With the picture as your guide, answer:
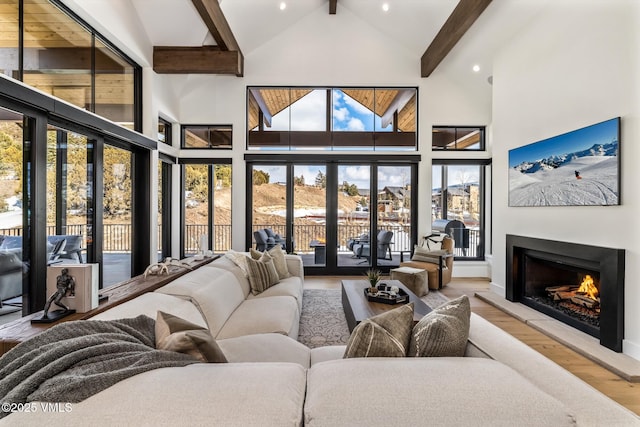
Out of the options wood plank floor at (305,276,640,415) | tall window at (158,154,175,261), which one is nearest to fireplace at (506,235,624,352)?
wood plank floor at (305,276,640,415)

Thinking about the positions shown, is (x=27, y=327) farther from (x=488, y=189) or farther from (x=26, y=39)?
(x=488, y=189)

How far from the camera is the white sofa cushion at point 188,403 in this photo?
906 mm

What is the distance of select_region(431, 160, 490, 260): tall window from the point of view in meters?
6.29

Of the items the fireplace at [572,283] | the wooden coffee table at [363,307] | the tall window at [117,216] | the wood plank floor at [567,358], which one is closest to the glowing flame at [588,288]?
the fireplace at [572,283]

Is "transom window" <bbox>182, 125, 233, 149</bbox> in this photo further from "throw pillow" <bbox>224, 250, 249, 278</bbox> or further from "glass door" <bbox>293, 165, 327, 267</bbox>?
"throw pillow" <bbox>224, 250, 249, 278</bbox>

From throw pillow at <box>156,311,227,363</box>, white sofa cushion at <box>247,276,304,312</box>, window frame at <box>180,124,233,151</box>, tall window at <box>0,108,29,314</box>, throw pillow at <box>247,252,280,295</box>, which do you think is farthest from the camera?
window frame at <box>180,124,233,151</box>

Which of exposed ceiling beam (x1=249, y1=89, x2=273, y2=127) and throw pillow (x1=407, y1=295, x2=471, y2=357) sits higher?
exposed ceiling beam (x1=249, y1=89, x2=273, y2=127)

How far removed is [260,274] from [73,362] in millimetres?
2385

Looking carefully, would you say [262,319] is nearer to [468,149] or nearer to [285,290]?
[285,290]

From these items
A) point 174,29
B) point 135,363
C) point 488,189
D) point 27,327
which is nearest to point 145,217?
point 174,29

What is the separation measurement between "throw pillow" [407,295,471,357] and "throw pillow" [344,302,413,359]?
0.06 meters

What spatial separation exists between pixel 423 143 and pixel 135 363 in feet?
19.5

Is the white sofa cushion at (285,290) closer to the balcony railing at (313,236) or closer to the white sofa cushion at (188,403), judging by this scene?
the white sofa cushion at (188,403)

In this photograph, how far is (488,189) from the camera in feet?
20.6
